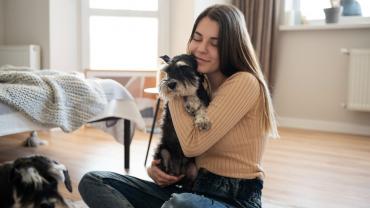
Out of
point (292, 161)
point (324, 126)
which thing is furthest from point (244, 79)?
point (324, 126)

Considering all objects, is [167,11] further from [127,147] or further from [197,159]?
[197,159]

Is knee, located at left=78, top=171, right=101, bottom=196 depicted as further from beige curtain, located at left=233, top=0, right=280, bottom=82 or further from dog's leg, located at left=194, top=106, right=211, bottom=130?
beige curtain, located at left=233, top=0, right=280, bottom=82

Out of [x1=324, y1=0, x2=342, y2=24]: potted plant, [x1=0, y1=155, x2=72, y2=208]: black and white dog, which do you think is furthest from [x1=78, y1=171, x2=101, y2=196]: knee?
[x1=324, y1=0, x2=342, y2=24]: potted plant

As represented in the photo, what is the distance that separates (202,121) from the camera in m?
1.31

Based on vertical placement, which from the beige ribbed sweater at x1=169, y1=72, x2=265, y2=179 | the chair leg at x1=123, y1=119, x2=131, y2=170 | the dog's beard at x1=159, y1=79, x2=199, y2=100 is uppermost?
the dog's beard at x1=159, y1=79, x2=199, y2=100

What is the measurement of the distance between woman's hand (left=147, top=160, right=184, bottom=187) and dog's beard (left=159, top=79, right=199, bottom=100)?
272 millimetres

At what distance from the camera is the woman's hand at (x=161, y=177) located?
1.47m

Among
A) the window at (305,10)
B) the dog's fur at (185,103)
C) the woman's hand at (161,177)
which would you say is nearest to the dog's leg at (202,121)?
the dog's fur at (185,103)

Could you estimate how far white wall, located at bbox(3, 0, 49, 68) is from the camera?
4004mm

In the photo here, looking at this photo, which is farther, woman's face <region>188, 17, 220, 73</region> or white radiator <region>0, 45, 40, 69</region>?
white radiator <region>0, 45, 40, 69</region>

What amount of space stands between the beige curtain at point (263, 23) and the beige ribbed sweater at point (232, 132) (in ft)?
9.95

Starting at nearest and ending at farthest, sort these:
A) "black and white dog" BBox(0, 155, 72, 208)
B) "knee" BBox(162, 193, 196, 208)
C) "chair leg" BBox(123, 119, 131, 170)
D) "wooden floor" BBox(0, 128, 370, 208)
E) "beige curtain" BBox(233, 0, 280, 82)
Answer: "knee" BBox(162, 193, 196, 208), "black and white dog" BBox(0, 155, 72, 208), "wooden floor" BBox(0, 128, 370, 208), "chair leg" BBox(123, 119, 131, 170), "beige curtain" BBox(233, 0, 280, 82)

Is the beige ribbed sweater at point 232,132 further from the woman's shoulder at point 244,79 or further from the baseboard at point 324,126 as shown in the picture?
the baseboard at point 324,126

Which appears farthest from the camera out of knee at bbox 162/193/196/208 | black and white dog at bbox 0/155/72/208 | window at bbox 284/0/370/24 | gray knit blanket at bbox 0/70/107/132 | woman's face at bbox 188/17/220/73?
window at bbox 284/0/370/24
